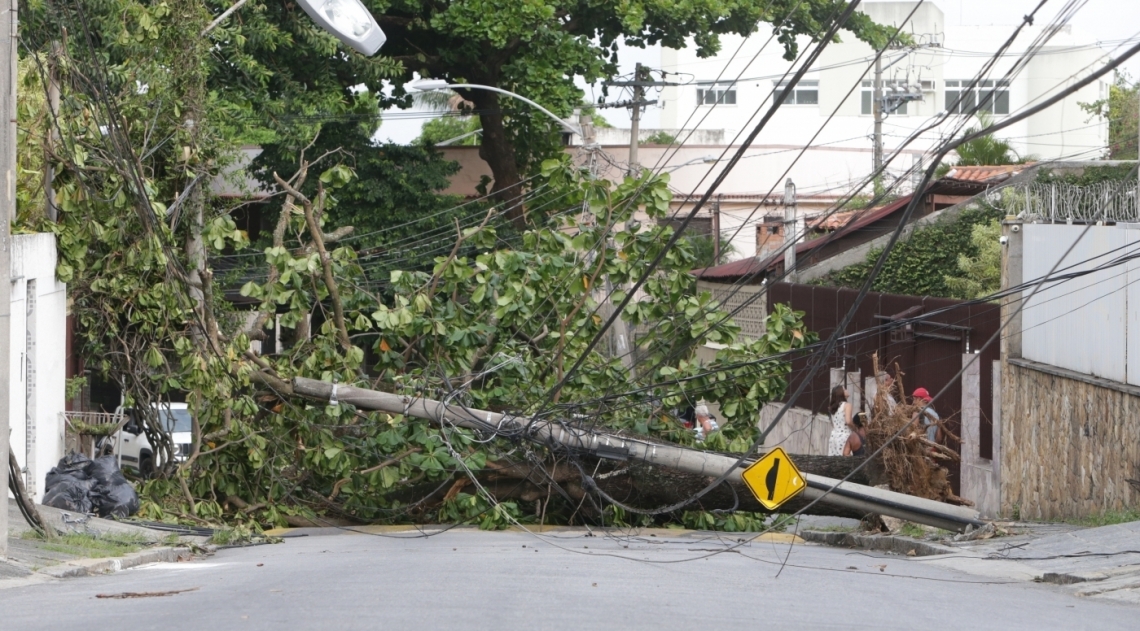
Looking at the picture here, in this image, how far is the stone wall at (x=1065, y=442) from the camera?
12.1 metres

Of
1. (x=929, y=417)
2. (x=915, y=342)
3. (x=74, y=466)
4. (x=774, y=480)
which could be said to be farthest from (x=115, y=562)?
(x=915, y=342)

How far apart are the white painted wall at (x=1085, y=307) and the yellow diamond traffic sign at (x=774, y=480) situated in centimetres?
311

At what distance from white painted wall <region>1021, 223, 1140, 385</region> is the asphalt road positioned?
322 cm

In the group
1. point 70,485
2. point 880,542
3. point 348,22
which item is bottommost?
point 880,542

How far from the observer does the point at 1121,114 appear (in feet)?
109

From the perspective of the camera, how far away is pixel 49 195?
14070 mm

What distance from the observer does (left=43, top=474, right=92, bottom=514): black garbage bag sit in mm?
12180

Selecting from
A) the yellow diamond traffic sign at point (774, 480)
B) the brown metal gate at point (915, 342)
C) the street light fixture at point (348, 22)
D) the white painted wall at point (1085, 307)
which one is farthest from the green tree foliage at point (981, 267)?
the street light fixture at point (348, 22)

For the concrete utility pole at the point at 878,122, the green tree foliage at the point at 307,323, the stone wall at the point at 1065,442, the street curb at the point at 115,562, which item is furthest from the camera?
the concrete utility pole at the point at 878,122

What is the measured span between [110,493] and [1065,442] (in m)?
10.0

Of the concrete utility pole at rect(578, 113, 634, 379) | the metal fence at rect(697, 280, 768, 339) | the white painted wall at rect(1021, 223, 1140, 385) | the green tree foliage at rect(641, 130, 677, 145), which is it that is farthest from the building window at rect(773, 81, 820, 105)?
the white painted wall at rect(1021, 223, 1140, 385)

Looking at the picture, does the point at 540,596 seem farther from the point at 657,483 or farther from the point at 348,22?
the point at 657,483

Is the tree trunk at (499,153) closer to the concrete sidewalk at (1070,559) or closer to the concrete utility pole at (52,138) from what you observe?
the concrete utility pole at (52,138)

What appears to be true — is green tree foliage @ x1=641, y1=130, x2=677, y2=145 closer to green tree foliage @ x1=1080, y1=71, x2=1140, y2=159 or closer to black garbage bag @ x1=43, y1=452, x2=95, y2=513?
green tree foliage @ x1=1080, y1=71, x2=1140, y2=159
